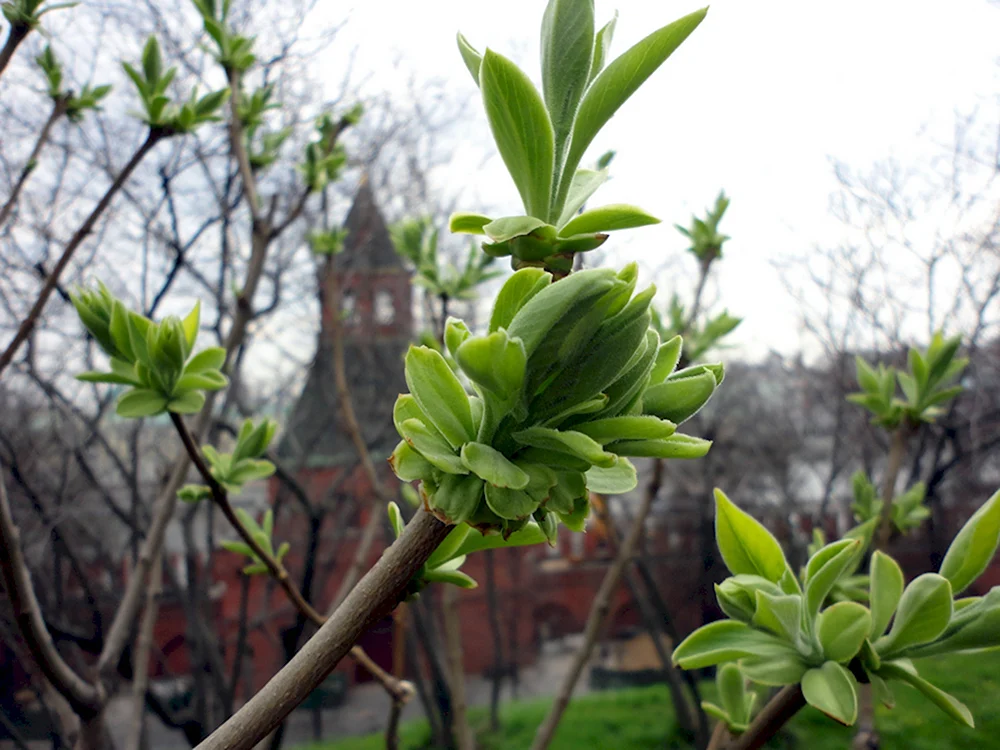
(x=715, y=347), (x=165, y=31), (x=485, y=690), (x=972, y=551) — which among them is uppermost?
(x=165, y=31)

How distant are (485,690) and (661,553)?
366 centimetres

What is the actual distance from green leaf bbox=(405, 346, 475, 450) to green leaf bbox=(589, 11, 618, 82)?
0.18m

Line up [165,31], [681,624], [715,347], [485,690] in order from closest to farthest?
[715,347]
[165,31]
[681,624]
[485,690]

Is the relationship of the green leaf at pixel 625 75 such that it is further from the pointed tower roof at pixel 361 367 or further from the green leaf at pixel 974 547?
the pointed tower roof at pixel 361 367

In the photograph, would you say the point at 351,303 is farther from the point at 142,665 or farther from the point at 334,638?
the point at 334,638

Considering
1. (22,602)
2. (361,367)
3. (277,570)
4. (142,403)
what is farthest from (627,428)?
(361,367)

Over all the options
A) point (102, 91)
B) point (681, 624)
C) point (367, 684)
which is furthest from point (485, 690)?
point (102, 91)

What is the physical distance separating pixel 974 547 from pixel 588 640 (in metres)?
1.13

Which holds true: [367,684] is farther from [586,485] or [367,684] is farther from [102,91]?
[586,485]

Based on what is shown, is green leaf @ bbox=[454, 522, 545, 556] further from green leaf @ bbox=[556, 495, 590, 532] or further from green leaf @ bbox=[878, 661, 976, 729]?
green leaf @ bbox=[878, 661, 976, 729]

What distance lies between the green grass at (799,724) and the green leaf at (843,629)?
4703 millimetres

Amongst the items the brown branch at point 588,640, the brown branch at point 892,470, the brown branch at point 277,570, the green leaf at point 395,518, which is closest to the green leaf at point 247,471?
the brown branch at point 277,570

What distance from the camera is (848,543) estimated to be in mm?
457

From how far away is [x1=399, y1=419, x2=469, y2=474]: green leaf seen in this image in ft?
0.97
